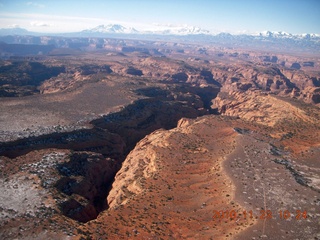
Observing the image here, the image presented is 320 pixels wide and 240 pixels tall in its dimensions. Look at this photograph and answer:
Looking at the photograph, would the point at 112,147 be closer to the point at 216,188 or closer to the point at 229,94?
the point at 216,188

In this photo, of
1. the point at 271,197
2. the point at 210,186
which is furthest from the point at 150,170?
the point at 271,197

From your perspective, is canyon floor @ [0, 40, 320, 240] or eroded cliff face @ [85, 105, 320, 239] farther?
canyon floor @ [0, 40, 320, 240]
